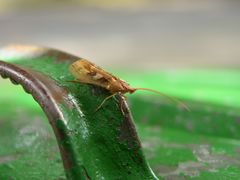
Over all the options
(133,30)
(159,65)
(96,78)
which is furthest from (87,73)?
(133,30)

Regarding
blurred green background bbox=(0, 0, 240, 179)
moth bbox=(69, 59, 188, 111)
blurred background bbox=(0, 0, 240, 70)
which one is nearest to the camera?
moth bbox=(69, 59, 188, 111)

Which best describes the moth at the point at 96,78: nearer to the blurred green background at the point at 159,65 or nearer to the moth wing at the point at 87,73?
the moth wing at the point at 87,73

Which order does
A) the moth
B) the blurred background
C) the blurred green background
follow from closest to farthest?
the moth → the blurred green background → the blurred background

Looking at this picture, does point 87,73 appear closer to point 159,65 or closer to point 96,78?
point 96,78

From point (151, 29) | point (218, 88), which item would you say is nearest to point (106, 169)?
point (218, 88)

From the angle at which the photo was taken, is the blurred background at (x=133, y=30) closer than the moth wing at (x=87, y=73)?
No

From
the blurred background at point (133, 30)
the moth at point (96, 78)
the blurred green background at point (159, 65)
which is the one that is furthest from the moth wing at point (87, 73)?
the blurred background at point (133, 30)

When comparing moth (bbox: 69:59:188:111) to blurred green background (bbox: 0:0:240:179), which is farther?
blurred green background (bbox: 0:0:240:179)

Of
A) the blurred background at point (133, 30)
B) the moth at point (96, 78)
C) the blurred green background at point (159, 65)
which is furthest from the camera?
the blurred background at point (133, 30)

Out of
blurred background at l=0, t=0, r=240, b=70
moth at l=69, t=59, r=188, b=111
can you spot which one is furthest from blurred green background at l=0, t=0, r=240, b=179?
moth at l=69, t=59, r=188, b=111

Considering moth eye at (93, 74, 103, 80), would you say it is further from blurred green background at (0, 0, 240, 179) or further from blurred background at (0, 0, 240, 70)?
blurred background at (0, 0, 240, 70)
